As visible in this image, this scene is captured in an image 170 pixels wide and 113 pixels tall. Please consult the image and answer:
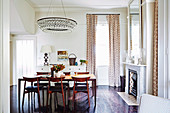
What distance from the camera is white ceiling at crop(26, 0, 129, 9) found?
543cm

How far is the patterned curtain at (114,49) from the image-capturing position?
19.9ft

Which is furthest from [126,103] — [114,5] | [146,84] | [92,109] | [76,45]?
[114,5]

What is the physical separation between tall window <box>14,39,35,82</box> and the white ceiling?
1.68 metres

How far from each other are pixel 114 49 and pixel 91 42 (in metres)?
1.04

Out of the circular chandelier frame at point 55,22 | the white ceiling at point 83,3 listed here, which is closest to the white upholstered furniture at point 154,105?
the circular chandelier frame at point 55,22

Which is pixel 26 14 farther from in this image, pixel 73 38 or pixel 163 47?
pixel 163 47

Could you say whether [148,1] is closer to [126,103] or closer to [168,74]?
[168,74]

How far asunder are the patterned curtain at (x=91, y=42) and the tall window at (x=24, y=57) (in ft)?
8.45

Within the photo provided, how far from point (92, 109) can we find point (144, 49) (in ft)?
6.78

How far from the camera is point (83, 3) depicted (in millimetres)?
5625

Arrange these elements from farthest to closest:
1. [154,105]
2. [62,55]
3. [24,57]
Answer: [24,57] → [62,55] → [154,105]

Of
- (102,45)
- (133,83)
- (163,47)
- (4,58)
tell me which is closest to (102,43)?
(102,45)

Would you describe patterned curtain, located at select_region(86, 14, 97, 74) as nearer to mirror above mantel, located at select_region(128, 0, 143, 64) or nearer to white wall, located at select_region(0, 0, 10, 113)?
mirror above mantel, located at select_region(128, 0, 143, 64)

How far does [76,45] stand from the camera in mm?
6219
